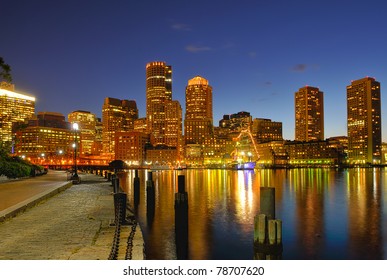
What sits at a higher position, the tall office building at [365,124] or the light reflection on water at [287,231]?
the tall office building at [365,124]

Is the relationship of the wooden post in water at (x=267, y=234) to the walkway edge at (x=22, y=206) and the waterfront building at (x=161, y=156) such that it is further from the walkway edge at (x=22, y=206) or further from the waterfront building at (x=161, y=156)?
the waterfront building at (x=161, y=156)

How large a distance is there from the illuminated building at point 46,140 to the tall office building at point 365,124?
127m

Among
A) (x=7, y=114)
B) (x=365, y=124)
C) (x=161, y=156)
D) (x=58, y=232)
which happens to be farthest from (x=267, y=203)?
(x=365, y=124)

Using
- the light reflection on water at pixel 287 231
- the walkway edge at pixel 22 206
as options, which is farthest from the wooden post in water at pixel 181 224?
the walkway edge at pixel 22 206

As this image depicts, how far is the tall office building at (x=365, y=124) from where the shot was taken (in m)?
175

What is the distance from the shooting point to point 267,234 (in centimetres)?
1031

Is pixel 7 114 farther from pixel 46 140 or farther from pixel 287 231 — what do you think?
pixel 46 140

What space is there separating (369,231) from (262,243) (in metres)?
9.81

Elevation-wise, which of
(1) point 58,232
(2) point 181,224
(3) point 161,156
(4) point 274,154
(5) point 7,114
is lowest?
(2) point 181,224

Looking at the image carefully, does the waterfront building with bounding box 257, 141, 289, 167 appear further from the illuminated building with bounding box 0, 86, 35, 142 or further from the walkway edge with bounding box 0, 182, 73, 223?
the walkway edge with bounding box 0, 182, 73, 223

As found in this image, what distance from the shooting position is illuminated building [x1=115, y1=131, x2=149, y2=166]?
623 ft

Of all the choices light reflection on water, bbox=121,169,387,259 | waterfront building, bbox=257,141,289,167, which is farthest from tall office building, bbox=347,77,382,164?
light reflection on water, bbox=121,169,387,259

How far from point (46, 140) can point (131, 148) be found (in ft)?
129
